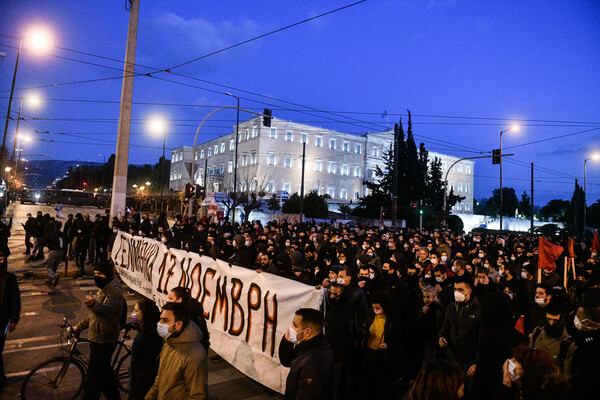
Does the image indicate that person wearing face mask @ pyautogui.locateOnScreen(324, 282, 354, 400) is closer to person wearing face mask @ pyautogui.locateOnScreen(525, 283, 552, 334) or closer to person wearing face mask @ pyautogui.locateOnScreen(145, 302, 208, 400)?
person wearing face mask @ pyautogui.locateOnScreen(145, 302, 208, 400)

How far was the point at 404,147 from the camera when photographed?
51688 millimetres

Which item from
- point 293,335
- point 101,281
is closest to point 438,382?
point 293,335

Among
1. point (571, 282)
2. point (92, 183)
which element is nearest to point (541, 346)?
point (571, 282)

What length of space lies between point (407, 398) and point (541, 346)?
241 centimetres

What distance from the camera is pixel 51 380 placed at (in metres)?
4.61

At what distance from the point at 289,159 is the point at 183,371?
2499 inches

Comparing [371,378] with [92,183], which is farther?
[92,183]

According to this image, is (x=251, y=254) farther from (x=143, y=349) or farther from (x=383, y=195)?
(x=383, y=195)

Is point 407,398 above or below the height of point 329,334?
above

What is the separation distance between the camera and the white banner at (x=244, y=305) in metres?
5.04

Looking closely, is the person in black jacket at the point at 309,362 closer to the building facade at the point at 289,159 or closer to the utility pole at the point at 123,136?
the utility pole at the point at 123,136

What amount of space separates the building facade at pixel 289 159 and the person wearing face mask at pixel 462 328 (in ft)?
171

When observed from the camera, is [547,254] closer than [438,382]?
No

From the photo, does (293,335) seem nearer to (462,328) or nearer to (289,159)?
(462,328)
